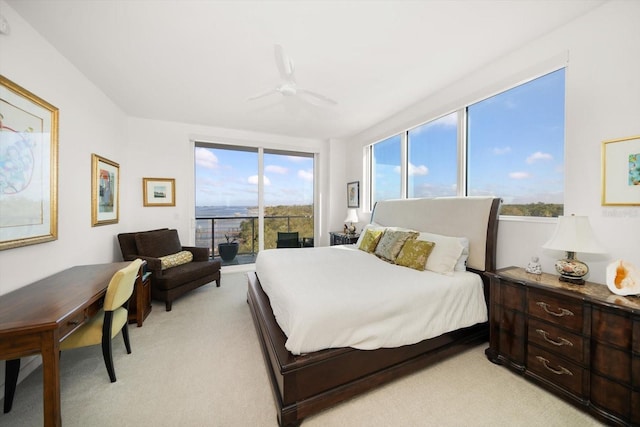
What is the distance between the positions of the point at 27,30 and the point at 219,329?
10.1 ft

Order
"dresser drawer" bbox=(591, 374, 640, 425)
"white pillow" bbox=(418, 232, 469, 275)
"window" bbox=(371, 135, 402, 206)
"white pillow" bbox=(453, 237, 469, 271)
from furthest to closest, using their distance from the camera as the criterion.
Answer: "window" bbox=(371, 135, 402, 206), "white pillow" bbox=(453, 237, 469, 271), "white pillow" bbox=(418, 232, 469, 275), "dresser drawer" bbox=(591, 374, 640, 425)

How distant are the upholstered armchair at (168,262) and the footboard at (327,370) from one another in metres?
1.79

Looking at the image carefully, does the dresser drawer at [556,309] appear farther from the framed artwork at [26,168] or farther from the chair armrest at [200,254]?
the chair armrest at [200,254]

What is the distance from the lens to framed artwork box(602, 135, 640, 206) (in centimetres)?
168

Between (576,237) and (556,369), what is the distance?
3.09 ft

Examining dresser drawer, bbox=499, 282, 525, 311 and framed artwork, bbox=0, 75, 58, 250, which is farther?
dresser drawer, bbox=499, 282, 525, 311

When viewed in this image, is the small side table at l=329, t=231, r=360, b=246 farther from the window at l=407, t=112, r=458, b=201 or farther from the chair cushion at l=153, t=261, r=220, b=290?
the chair cushion at l=153, t=261, r=220, b=290

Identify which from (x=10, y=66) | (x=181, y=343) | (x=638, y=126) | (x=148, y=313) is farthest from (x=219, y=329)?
(x=638, y=126)

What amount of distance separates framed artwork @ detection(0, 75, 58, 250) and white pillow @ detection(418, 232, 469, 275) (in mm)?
3388

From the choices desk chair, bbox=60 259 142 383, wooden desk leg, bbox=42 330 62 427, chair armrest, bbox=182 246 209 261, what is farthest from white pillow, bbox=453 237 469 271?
chair armrest, bbox=182 246 209 261

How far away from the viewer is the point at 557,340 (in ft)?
5.56

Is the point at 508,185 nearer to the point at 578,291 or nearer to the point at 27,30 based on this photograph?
the point at 578,291

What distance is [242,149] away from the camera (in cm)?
493

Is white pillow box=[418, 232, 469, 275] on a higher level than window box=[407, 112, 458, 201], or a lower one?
lower
